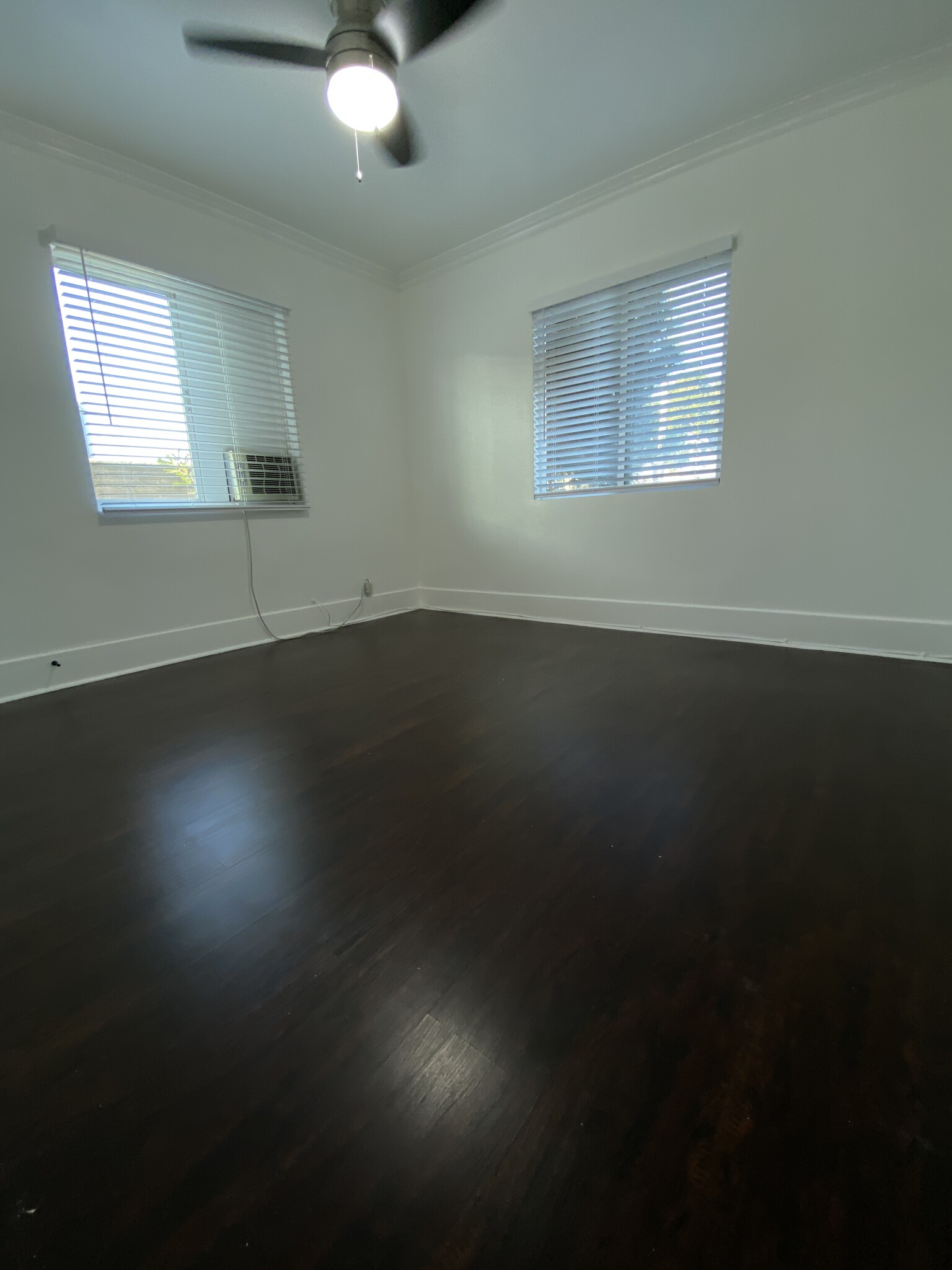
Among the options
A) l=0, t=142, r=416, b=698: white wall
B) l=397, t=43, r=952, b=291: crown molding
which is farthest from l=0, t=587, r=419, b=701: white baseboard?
l=397, t=43, r=952, b=291: crown molding

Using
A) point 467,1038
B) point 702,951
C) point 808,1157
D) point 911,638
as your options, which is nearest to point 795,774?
point 702,951

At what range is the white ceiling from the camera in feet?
5.87

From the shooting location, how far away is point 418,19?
1.65 meters

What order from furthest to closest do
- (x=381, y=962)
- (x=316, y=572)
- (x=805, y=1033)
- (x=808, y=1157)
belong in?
(x=316, y=572) → (x=381, y=962) → (x=805, y=1033) → (x=808, y=1157)

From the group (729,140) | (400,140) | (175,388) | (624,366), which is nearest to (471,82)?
Result: (400,140)

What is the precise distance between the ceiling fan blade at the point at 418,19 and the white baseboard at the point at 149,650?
8.89 feet

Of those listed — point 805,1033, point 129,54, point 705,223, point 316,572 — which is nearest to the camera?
point 805,1033

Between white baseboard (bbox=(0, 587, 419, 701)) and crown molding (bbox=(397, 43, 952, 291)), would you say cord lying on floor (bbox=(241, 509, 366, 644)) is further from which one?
crown molding (bbox=(397, 43, 952, 291))

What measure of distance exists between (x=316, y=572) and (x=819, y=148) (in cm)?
347

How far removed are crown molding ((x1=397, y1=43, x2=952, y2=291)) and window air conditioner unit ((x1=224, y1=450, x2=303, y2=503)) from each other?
75.3 inches

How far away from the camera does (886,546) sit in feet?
7.92

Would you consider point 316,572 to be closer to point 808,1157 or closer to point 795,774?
point 795,774

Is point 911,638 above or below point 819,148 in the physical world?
below

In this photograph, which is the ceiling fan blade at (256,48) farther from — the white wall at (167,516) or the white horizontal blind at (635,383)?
the white horizontal blind at (635,383)
